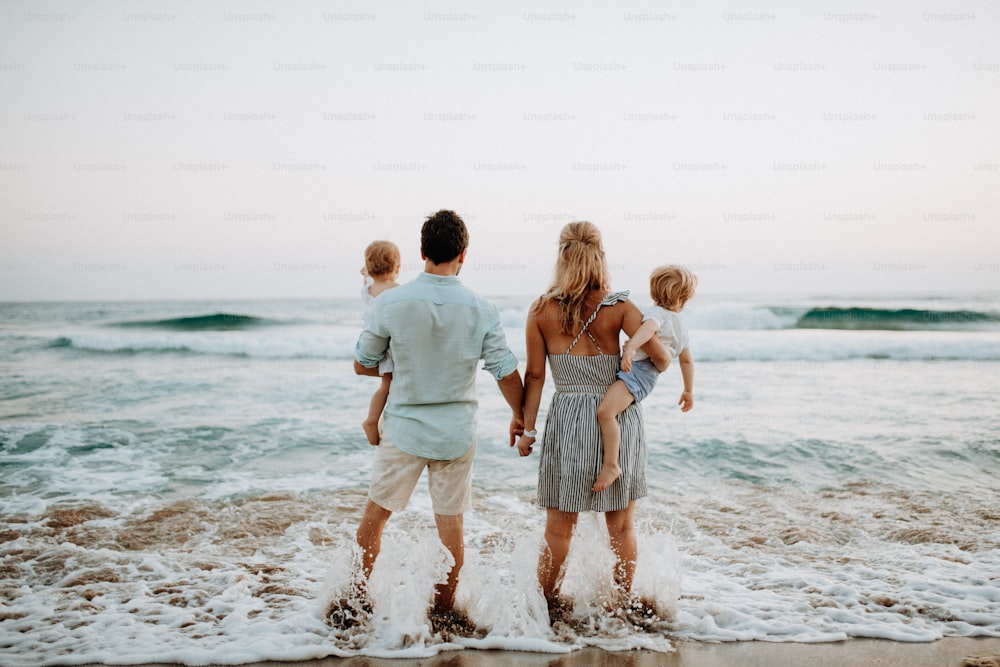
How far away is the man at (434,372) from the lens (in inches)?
125

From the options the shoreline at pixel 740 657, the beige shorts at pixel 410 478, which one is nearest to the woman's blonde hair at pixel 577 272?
the beige shorts at pixel 410 478

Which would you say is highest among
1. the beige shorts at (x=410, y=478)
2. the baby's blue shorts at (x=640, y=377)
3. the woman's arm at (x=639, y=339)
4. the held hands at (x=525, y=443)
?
the woman's arm at (x=639, y=339)

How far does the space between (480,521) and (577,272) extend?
321cm

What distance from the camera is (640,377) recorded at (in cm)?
344

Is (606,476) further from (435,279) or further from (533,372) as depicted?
(435,279)

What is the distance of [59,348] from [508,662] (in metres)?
21.4

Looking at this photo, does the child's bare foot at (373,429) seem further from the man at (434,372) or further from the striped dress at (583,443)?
the striped dress at (583,443)

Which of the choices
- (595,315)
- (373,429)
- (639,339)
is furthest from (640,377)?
(373,429)

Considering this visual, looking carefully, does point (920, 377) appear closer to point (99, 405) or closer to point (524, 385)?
point (524, 385)

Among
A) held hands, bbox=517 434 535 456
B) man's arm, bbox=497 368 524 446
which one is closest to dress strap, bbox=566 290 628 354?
man's arm, bbox=497 368 524 446

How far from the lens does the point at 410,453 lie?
3.25 metres

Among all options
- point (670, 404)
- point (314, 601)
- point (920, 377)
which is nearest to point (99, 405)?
point (314, 601)

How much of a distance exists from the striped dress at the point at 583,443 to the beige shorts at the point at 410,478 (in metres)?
0.45

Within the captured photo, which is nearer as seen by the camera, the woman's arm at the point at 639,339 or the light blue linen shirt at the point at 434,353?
the light blue linen shirt at the point at 434,353
